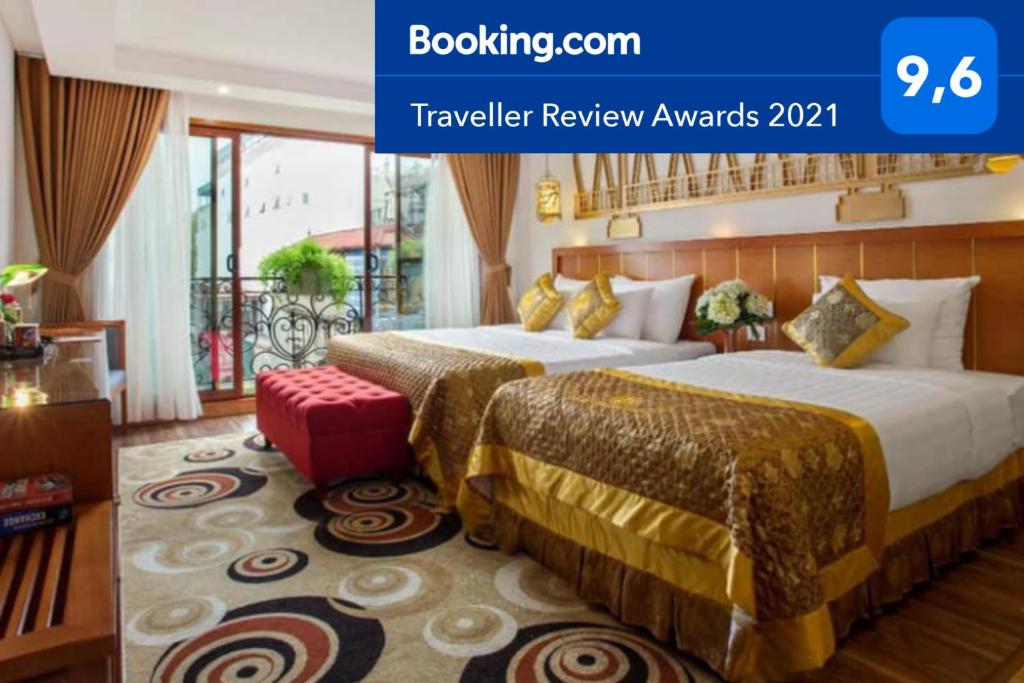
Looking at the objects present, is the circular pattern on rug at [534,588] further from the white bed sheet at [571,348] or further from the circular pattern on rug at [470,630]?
the white bed sheet at [571,348]

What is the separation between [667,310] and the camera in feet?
14.3

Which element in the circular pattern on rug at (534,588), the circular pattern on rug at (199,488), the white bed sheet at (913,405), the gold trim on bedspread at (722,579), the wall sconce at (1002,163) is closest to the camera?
the gold trim on bedspread at (722,579)

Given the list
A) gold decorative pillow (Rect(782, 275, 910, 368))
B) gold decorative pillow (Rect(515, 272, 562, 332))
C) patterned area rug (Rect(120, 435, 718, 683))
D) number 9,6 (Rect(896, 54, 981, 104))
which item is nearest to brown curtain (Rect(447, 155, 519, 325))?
gold decorative pillow (Rect(515, 272, 562, 332))

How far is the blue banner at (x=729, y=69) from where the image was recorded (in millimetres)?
3016

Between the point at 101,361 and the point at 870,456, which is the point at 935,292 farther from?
the point at 101,361

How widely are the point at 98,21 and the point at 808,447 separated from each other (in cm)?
381

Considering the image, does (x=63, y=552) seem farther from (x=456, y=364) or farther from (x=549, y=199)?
(x=549, y=199)

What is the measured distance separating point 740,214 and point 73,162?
4.40 meters

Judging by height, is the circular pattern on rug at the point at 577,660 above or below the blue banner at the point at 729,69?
below

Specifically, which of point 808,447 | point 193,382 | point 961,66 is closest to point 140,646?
point 808,447

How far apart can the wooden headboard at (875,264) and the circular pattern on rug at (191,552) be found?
3.01 metres

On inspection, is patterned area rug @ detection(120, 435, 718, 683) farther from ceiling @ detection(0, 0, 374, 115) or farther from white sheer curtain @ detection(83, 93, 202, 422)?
ceiling @ detection(0, 0, 374, 115)

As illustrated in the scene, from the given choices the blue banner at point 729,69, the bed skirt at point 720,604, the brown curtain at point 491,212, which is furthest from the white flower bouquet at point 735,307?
the brown curtain at point 491,212

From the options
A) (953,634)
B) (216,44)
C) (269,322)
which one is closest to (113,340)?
(269,322)
